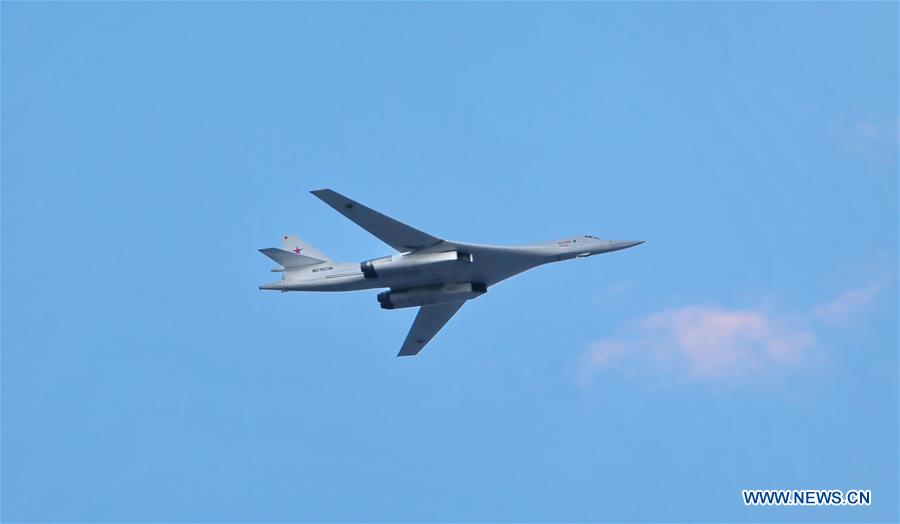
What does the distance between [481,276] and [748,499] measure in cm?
1429

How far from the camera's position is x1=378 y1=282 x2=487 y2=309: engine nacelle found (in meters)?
54.4

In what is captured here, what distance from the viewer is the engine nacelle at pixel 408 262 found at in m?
52.1

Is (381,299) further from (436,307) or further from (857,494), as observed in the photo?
(857,494)

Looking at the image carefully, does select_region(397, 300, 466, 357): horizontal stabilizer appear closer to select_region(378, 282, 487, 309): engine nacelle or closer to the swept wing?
select_region(378, 282, 487, 309): engine nacelle

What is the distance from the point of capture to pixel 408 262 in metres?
52.3

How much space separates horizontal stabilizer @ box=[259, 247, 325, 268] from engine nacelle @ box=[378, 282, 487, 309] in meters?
3.49

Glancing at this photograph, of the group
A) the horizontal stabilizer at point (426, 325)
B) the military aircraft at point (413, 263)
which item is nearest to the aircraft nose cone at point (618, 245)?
the military aircraft at point (413, 263)

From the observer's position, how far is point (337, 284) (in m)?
54.2

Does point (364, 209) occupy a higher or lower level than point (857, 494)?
higher

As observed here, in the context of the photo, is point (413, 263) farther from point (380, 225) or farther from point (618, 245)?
point (618, 245)

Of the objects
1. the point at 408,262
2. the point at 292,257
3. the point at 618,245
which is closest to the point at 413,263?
the point at 408,262

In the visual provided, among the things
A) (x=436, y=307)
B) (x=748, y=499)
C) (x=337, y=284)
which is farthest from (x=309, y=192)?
(x=748, y=499)

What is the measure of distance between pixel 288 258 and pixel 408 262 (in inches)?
236

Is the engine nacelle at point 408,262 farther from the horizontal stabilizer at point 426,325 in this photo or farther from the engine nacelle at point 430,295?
the horizontal stabilizer at point 426,325
